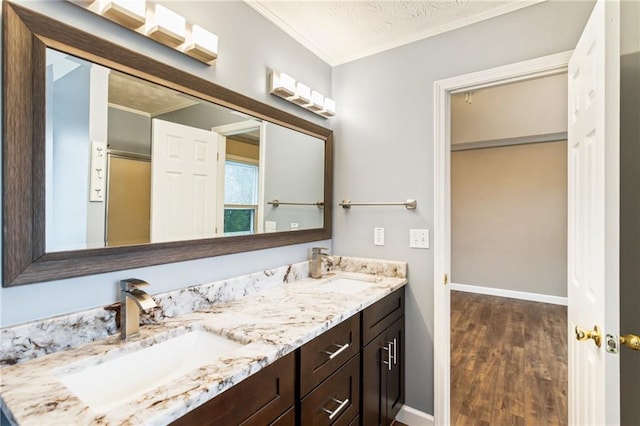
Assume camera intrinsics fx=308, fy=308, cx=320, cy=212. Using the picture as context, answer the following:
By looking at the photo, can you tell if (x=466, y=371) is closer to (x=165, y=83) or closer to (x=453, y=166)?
(x=165, y=83)

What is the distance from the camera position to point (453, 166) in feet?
16.6

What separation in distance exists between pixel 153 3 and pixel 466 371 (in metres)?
3.11

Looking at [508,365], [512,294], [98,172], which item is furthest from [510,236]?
[98,172]

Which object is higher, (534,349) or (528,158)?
(528,158)

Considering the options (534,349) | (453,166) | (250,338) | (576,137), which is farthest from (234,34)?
(453,166)

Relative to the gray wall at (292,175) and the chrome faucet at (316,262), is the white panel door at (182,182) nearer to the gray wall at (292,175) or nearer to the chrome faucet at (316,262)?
the gray wall at (292,175)

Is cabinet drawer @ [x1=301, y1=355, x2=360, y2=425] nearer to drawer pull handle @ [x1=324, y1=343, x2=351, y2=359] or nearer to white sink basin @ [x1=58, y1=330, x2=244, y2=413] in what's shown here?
drawer pull handle @ [x1=324, y1=343, x2=351, y2=359]

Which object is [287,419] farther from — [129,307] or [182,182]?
[182,182]

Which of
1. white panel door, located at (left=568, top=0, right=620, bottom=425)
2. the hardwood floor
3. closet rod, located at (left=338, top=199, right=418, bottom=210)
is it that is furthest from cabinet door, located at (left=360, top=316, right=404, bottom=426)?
white panel door, located at (left=568, top=0, right=620, bottom=425)

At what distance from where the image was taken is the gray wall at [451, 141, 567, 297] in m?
4.25

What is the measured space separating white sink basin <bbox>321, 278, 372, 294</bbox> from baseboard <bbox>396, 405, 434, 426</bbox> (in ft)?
2.66

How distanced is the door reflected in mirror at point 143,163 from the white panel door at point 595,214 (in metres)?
1.44

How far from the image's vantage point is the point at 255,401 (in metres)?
0.92

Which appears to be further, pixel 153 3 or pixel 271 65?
pixel 271 65
